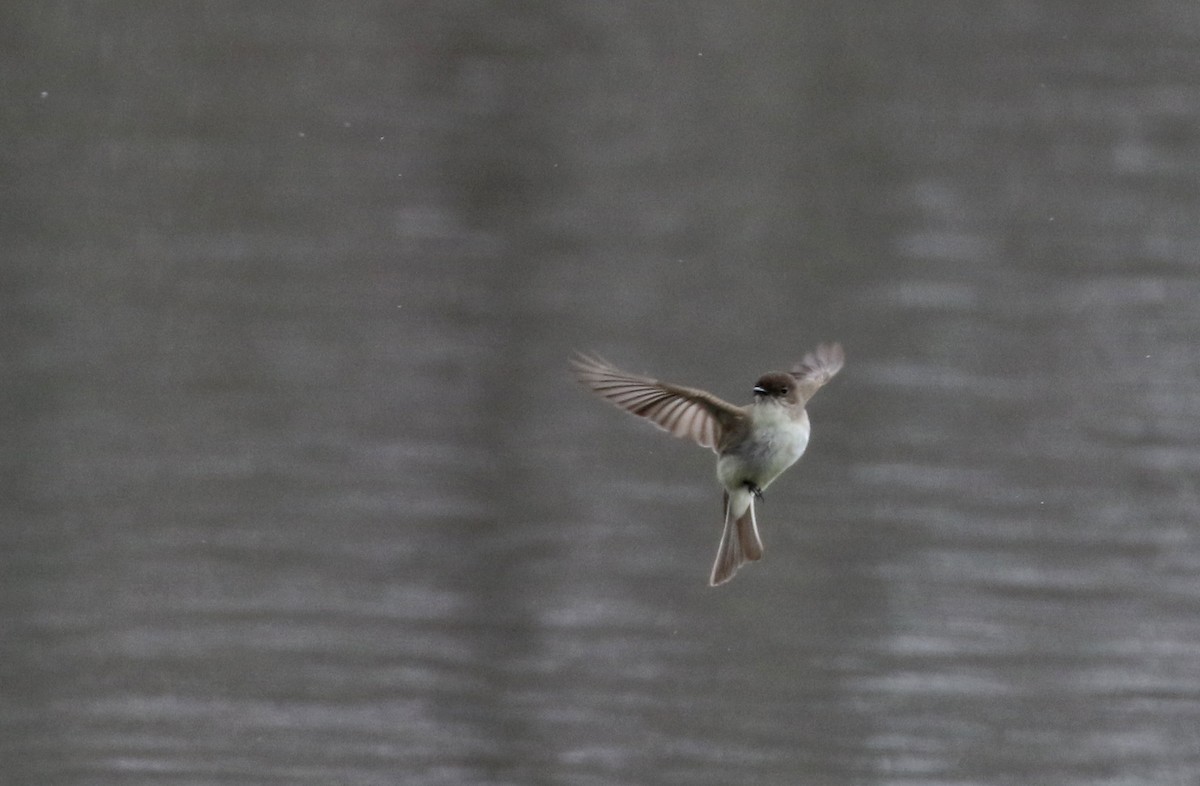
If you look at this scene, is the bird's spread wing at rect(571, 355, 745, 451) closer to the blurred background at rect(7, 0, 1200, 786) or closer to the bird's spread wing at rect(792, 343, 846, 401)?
the bird's spread wing at rect(792, 343, 846, 401)

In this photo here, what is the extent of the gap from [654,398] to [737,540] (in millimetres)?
519

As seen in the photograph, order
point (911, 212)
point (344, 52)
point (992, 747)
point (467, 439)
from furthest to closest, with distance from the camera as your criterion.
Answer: point (344, 52) → point (911, 212) → point (467, 439) → point (992, 747)

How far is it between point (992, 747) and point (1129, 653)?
511mm

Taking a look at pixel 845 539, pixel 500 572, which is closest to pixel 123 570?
pixel 500 572

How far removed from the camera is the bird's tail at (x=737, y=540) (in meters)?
3.14

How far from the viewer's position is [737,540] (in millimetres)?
3193

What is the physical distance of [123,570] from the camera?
5047 mm

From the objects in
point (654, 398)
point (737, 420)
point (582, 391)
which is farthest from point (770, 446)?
point (582, 391)

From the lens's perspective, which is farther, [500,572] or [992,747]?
[500,572]

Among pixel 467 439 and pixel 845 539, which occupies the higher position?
pixel 467 439

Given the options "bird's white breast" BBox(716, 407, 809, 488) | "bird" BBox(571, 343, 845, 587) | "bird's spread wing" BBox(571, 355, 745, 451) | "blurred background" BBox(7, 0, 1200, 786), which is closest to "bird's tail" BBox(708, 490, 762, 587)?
"bird" BBox(571, 343, 845, 587)

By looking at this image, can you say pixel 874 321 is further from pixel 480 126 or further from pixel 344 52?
pixel 344 52

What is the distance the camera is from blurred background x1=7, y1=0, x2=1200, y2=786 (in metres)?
4.69

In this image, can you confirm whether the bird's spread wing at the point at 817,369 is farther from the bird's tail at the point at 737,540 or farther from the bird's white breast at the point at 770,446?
the bird's tail at the point at 737,540
